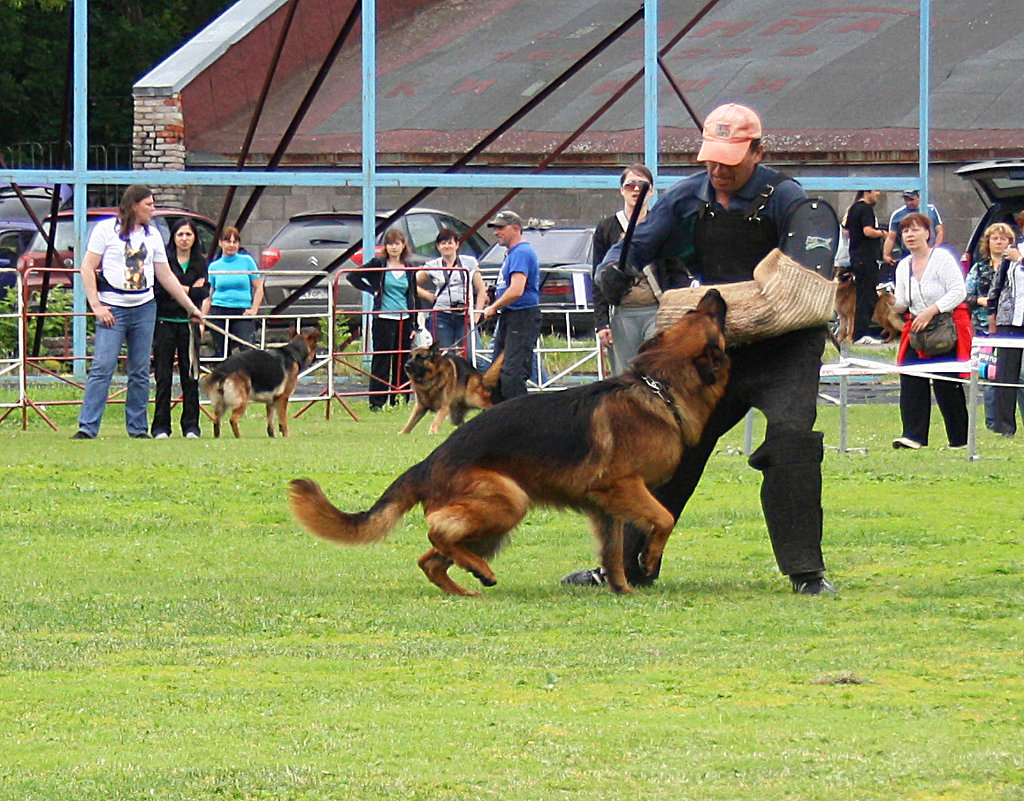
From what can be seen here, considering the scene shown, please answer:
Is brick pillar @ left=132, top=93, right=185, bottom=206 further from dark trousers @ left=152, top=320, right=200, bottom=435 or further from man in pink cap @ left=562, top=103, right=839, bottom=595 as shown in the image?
man in pink cap @ left=562, top=103, right=839, bottom=595

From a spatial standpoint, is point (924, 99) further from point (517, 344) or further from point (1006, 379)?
point (517, 344)

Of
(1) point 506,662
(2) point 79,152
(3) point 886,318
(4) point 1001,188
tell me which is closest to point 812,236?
(1) point 506,662

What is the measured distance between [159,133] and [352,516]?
85.9 feet

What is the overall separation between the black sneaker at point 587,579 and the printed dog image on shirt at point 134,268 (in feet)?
24.4

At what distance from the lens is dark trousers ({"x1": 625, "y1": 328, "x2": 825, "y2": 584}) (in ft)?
24.6

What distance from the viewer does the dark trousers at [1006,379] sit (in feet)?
51.3

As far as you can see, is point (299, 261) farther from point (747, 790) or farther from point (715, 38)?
point (747, 790)

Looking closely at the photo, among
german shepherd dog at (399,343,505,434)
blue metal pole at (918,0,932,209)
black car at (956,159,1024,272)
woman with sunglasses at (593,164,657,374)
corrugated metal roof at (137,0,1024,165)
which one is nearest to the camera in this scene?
Result: woman with sunglasses at (593,164,657,374)

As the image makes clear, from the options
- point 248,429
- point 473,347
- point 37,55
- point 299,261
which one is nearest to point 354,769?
point 248,429

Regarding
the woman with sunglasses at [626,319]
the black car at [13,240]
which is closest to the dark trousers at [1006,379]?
the woman with sunglasses at [626,319]

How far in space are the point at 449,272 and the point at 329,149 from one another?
15828 mm

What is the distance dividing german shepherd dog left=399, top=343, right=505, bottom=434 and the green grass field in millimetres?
5760

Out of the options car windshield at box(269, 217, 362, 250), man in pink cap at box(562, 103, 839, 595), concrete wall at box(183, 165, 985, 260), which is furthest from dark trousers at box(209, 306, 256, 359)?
concrete wall at box(183, 165, 985, 260)

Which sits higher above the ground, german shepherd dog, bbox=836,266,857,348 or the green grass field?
german shepherd dog, bbox=836,266,857,348
